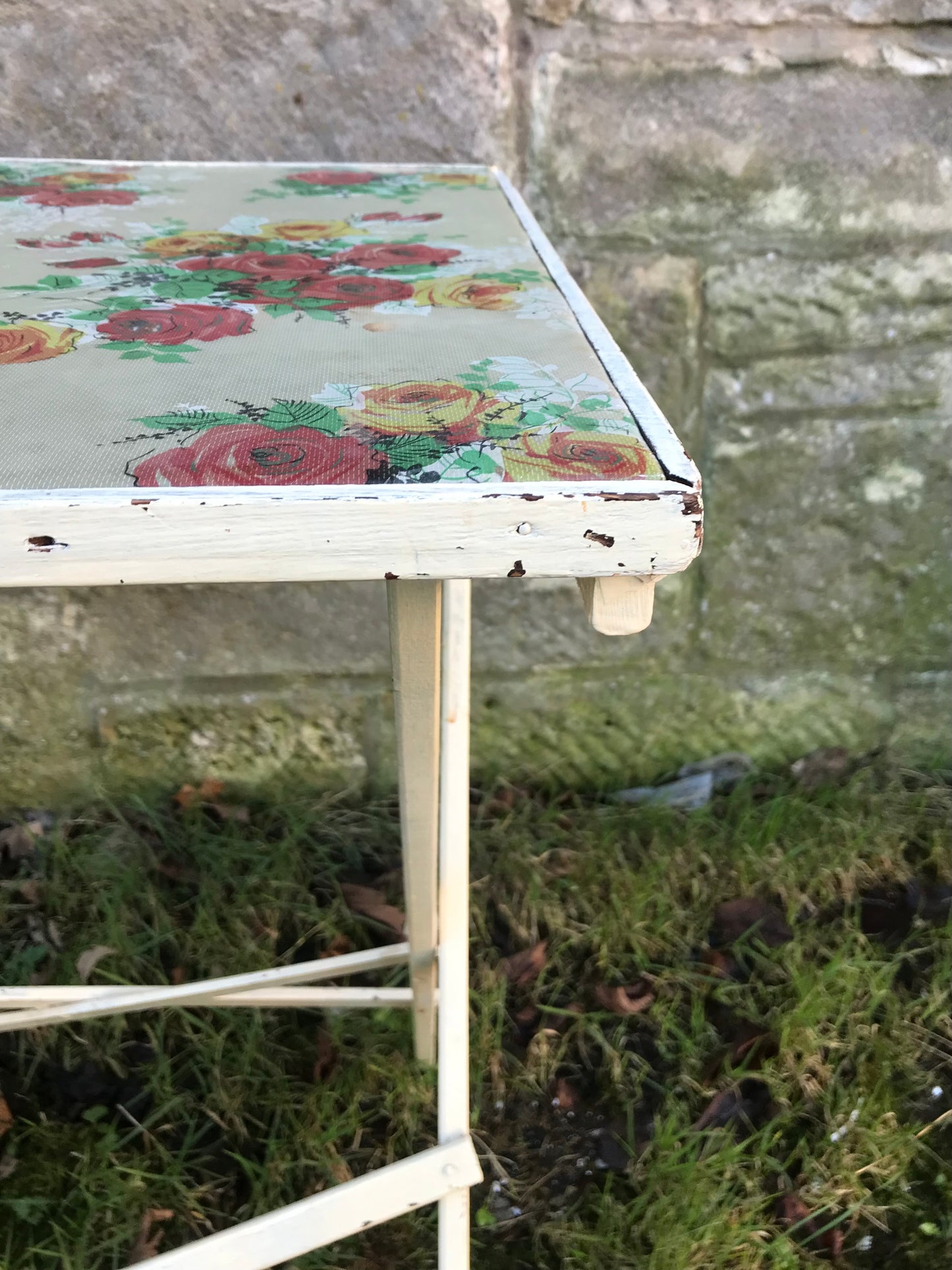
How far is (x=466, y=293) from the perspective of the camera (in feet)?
2.15

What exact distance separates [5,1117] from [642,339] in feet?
4.30

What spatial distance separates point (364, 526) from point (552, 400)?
0.45 feet

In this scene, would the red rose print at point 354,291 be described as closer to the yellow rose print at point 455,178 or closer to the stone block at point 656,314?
the yellow rose print at point 455,178

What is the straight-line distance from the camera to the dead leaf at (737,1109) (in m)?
1.18

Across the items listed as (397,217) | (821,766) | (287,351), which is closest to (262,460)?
(287,351)

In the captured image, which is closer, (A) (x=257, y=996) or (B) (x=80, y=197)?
(B) (x=80, y=197)

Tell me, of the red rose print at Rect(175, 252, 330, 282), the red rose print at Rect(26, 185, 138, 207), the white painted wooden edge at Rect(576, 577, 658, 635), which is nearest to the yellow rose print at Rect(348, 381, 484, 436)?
the white painted wooden edge at Rect(576, 577, 658, 635)

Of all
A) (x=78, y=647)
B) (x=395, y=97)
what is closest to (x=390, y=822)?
(x=78, y=647)

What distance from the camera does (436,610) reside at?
63 centimetres

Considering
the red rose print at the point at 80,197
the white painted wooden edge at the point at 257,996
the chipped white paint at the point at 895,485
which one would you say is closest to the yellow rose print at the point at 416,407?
the red rose print at the point at 80,197

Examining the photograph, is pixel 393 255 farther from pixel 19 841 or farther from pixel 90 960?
pixel 19 841

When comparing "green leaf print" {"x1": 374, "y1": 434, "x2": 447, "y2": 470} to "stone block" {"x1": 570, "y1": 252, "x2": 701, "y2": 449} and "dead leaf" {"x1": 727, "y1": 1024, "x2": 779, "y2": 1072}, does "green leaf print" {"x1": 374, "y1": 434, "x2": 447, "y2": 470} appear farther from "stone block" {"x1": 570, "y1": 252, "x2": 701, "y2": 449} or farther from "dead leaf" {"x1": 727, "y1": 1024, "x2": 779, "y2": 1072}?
"dead leaf" {"x1": 727, "y1": 1024, "x2": 779, "y2": 1072}

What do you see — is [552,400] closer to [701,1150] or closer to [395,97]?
[395,97]

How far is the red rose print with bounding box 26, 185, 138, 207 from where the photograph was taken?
0.86 metres
